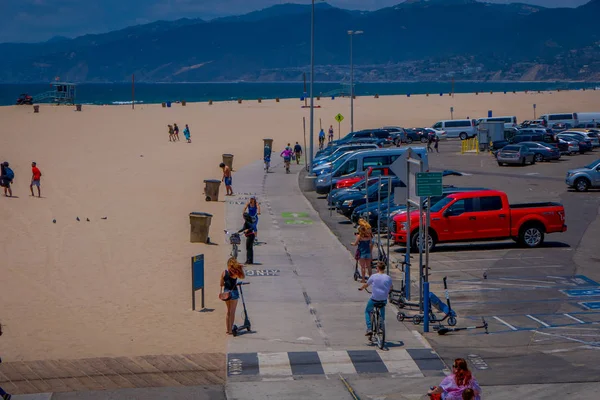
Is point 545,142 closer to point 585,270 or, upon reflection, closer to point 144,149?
point 144,149

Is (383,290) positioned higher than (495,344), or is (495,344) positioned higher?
(383,290)

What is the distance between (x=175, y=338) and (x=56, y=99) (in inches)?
4608

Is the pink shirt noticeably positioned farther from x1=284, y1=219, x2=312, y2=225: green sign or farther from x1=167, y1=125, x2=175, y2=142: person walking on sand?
x1=167, y1=125, x2=175, y2=142: person walking on sand

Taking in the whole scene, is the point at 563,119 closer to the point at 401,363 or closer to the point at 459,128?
the point at 459,128

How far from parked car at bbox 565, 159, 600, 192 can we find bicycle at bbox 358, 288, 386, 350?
83.9 ft

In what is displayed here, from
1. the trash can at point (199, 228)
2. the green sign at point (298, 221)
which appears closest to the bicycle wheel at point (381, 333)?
the trash can at point (199, 228)

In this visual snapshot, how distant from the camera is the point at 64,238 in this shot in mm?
26656

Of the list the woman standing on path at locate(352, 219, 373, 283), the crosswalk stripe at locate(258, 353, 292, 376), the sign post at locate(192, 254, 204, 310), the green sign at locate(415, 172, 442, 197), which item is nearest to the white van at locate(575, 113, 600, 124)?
the woman standing on path at locate(352, 219, 373, 283)

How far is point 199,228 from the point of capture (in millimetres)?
25672

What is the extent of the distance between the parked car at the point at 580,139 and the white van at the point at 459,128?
1422cm

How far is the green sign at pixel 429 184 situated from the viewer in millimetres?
16500

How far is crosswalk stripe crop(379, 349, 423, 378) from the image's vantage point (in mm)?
13672

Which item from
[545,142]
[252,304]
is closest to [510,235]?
[252,304]

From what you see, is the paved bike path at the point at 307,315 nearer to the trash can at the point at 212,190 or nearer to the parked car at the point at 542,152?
the trash can at the point at 212,190
